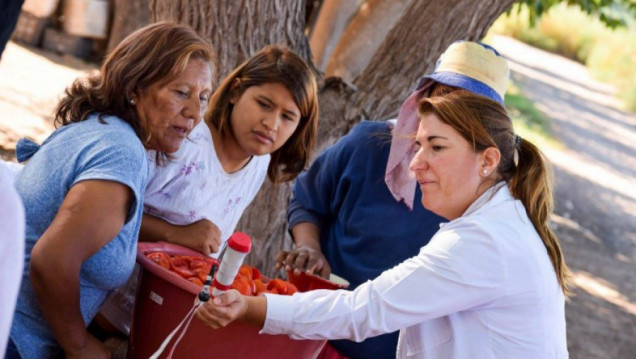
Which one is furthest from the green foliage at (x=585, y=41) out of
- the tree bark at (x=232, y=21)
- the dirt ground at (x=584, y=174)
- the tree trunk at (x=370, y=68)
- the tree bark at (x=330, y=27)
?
the tree bark at (x=232, y=21)

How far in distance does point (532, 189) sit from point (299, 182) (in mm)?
1065

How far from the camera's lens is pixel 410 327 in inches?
101

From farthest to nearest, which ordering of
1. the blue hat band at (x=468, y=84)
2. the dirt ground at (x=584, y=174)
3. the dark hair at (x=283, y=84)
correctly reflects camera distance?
the dirt ground at (x=584, y=174) < the dark hair at (x=283, y=84) < the blue hat band at (x=468, y=84)

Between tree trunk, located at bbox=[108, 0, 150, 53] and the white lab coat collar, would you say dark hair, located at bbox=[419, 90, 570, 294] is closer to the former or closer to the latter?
the white lab coat collar

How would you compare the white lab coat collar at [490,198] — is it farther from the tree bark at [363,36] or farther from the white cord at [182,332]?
the tree bark at [363,36]

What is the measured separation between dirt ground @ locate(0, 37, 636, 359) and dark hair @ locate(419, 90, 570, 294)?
4853 mm

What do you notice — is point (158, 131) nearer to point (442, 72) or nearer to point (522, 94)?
point (442, 72)

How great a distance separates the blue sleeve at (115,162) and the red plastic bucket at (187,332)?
230mm

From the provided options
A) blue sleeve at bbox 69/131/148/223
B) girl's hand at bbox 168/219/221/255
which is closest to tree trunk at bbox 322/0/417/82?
girl's hand at bbox 168/219/221/255

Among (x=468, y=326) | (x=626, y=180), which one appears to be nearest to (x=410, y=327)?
(x=468, y=326)

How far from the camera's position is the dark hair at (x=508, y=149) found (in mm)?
2451

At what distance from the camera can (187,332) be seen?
2.46m

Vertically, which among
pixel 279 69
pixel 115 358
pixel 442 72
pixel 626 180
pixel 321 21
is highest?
pixel 442 72

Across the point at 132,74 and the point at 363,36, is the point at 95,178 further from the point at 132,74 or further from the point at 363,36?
the point at 363,36
